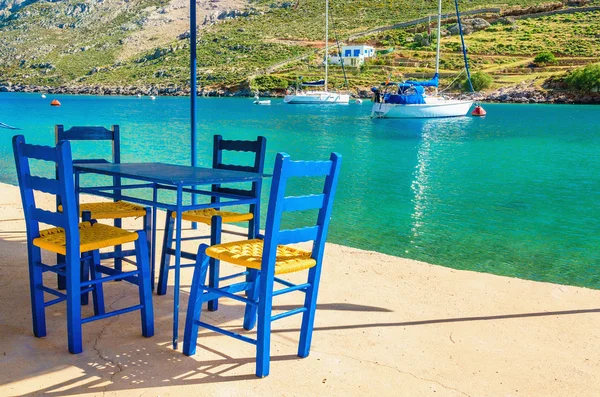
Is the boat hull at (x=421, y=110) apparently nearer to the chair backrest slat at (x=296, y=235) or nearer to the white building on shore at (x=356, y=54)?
the white building on shore at (x=356, y=54)

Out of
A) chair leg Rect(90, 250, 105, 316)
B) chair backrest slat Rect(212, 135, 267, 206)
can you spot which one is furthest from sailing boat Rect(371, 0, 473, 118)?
chair leg Rect(90, 250, 105, 316)

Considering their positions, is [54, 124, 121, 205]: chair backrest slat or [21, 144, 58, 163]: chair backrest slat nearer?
[21, 144, 58, 163]: chair backrest slat

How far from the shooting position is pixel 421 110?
37750mm

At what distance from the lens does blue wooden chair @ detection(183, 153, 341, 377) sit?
257 cm

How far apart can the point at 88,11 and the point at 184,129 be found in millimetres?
104910

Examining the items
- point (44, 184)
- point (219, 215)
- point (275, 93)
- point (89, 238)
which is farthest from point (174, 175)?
point (275, 93)

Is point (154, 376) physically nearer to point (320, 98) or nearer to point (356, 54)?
point (320, 98)

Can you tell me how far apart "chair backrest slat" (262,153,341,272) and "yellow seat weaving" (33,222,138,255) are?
2.65 ft

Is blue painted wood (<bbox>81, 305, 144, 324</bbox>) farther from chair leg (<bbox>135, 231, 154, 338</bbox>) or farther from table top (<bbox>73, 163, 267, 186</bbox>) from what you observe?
table top (<bbox>73, 163, 267, 186</bbox>)

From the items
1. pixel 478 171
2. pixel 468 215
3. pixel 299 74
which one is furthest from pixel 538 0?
pixel 468 215

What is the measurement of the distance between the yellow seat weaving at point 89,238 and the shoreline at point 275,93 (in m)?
51.8

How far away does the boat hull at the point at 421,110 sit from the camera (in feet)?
123

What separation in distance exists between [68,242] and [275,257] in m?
0.95

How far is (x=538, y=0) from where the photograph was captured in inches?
3287
